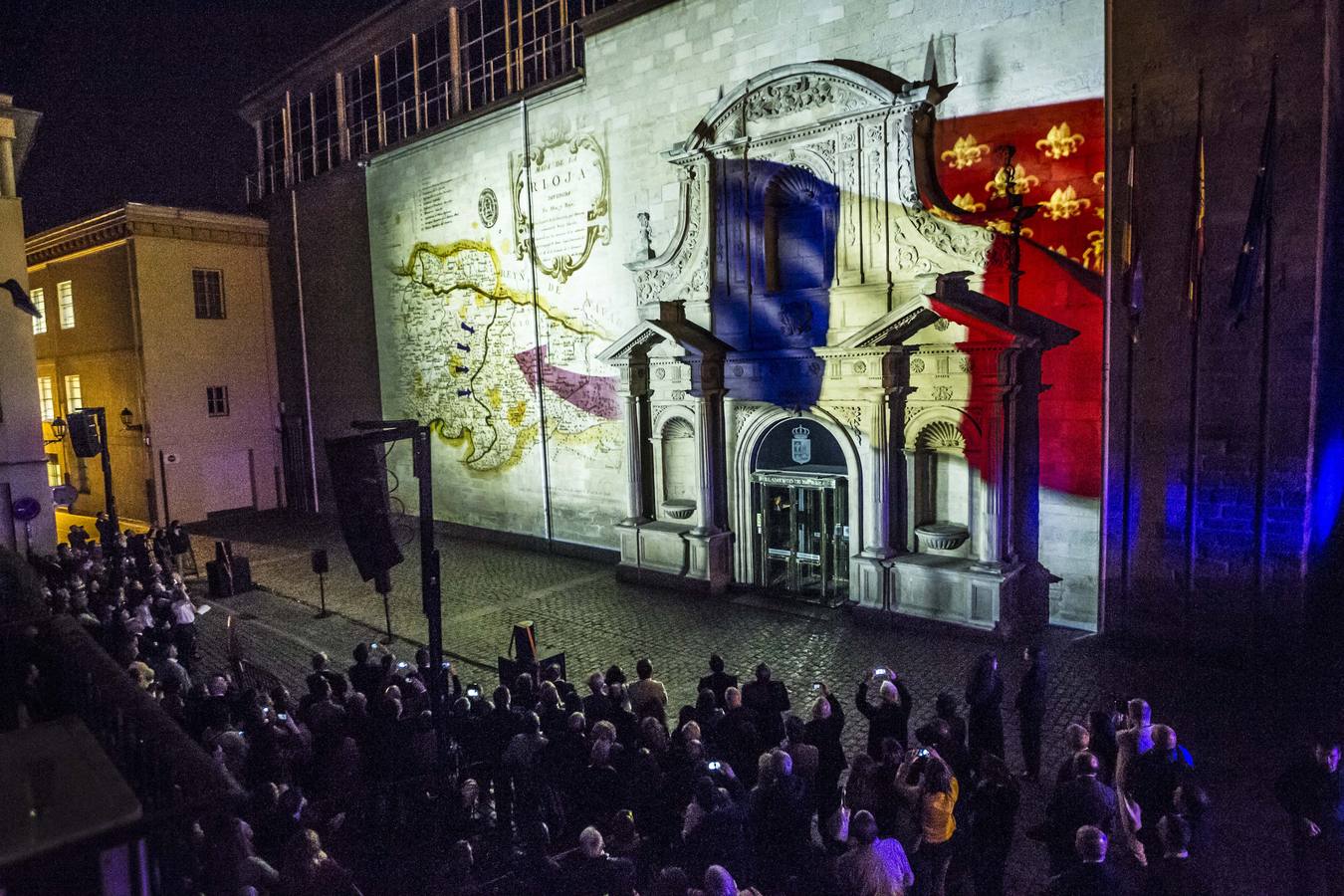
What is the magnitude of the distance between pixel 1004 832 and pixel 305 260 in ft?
90.9

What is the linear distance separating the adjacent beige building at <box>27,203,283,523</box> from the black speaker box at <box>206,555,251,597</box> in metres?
10.8

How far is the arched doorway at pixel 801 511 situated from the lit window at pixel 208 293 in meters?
21.0

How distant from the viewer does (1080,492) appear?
42.0ft

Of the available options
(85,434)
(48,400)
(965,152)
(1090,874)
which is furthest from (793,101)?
(48,400)

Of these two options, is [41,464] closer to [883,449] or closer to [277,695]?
[277,695]

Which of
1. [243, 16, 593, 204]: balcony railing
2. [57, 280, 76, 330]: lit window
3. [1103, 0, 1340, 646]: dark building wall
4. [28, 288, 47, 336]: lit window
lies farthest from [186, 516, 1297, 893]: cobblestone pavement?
[28, 288, 47, 336]: lit window

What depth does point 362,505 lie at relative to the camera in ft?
24.6

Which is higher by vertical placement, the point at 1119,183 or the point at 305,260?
the point at 305,260

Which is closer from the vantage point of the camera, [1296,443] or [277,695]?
[277,695]

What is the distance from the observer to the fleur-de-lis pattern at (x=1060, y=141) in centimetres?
1232

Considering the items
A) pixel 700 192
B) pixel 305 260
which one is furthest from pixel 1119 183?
pixel 305 260

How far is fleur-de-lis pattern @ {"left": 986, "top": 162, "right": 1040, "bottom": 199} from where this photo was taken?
12750 mm

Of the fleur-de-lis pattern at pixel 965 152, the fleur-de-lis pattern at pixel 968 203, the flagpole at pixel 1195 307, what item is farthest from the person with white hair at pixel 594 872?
the fleur-de-lis pattern at pixel 965 152

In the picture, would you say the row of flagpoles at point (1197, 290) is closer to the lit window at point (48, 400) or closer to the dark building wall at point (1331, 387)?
the dark building wall at point (1331, 387)
